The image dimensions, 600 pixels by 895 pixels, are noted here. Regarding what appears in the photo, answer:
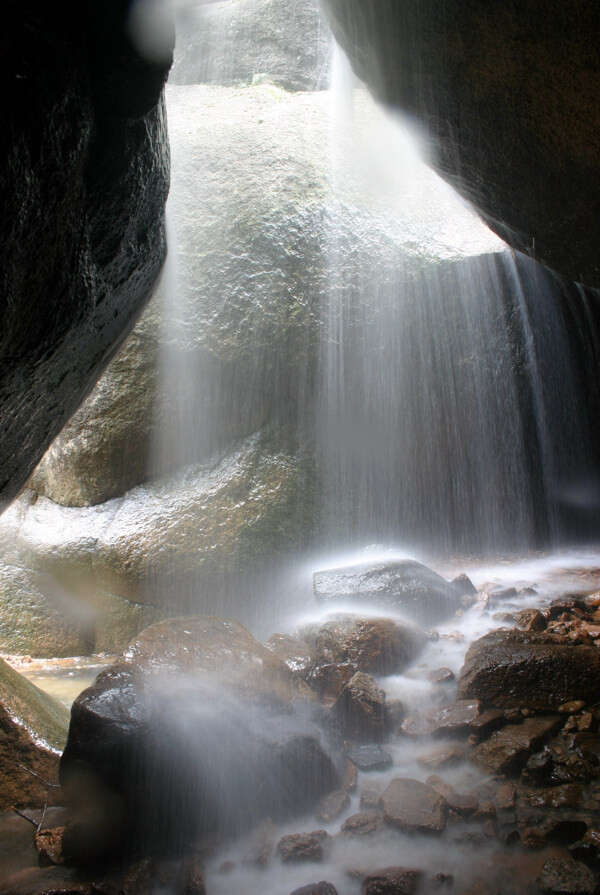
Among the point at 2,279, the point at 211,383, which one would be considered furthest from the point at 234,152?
the point at 2,279

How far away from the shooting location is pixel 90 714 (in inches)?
112

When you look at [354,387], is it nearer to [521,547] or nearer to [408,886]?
[521,547]

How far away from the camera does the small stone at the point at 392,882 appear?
222 cm

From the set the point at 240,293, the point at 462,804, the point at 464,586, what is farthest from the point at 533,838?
the point at 240,293

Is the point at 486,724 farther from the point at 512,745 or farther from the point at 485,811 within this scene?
the point at 485,811

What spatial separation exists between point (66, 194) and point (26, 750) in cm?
296

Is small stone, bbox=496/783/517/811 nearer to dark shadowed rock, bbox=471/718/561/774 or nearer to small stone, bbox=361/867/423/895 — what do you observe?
dark shadowed rock, bbox=471/718/561/774

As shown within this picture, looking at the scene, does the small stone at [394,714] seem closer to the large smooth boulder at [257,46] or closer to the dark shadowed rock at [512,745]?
the dark shadowed rock at [512,745]

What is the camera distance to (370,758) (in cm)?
323

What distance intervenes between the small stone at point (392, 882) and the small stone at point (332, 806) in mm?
500

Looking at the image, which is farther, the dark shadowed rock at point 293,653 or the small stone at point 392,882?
the dark shadowed rock at point 293,653

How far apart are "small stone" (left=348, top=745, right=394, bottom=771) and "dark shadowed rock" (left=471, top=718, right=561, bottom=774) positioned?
1.65ft

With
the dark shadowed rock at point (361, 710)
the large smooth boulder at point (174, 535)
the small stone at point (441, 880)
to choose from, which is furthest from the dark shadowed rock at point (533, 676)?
the large smooth boulder at point (174, 535)

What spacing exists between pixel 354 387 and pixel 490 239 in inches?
113
